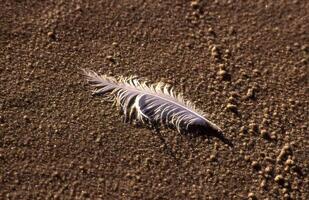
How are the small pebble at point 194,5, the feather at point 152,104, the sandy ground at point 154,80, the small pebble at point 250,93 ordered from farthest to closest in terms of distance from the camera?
the small pebble at point 194,5 → the small pebble at point 250,93 → the feather at point 152,104 → the sandy ground at point 154,80

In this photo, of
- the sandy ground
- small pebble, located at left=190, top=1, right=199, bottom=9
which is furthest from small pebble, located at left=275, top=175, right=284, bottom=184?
small pebble, located at left=190, top=1, right=199, bottom=9

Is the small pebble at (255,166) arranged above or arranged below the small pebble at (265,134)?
below

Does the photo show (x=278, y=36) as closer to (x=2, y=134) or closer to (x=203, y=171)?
(x=203, y=171)

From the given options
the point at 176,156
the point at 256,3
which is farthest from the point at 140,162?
the point at 256,3

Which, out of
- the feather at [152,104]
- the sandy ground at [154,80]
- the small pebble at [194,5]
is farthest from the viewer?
the small pebble at [194,5]

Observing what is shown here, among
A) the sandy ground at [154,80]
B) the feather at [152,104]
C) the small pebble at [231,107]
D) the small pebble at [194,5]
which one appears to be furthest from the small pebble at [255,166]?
the small pebble at [194,5]

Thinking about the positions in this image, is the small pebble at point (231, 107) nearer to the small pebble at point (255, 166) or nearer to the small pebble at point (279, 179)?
the small pebble at point (255, 166)

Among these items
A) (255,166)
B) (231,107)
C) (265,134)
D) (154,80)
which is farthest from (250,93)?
(154,80)
